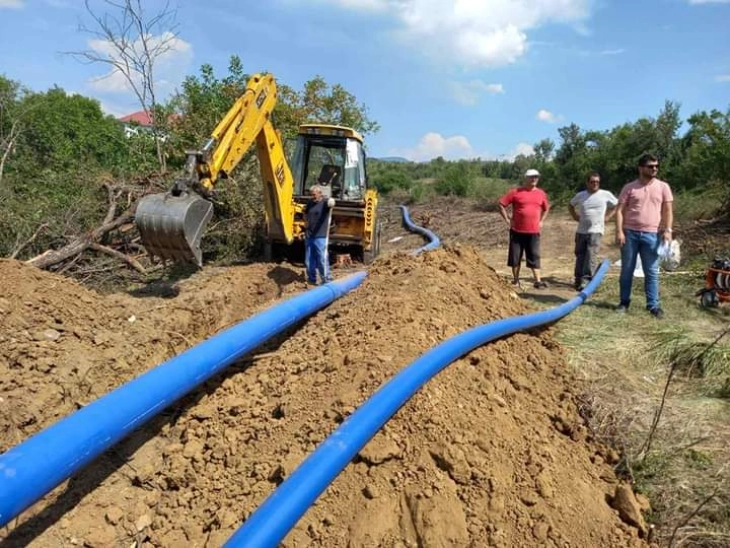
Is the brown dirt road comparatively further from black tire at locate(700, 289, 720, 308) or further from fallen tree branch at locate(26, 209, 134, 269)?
black tire at locate(700, 289, 720, 308)

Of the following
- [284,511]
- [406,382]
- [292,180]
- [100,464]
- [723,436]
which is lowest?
[100,464]

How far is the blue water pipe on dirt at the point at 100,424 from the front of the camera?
6.43 feet

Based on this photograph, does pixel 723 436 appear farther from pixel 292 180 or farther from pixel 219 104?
pixel 219 104

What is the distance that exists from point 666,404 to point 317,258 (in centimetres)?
478

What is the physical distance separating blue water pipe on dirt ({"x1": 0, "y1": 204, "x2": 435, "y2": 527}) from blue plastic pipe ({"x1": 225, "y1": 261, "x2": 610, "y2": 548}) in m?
0.79

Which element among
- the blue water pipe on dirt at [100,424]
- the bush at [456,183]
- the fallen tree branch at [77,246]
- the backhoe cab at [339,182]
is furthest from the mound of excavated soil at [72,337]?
the bush at [456,183]

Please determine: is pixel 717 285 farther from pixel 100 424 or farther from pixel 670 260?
pixel 100 424

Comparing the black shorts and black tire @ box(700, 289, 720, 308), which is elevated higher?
the black shorts

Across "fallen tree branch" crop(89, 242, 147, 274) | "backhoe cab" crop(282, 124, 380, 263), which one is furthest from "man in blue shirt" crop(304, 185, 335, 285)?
"fallen tree branch" crop(89, 242, 147, 274)

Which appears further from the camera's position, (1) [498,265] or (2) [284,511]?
(1) [498,265]

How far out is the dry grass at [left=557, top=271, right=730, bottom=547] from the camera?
2781 millimetres

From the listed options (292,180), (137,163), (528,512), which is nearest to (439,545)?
(528,512)

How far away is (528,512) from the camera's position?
2.60 m

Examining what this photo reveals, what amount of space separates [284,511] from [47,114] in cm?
2917
